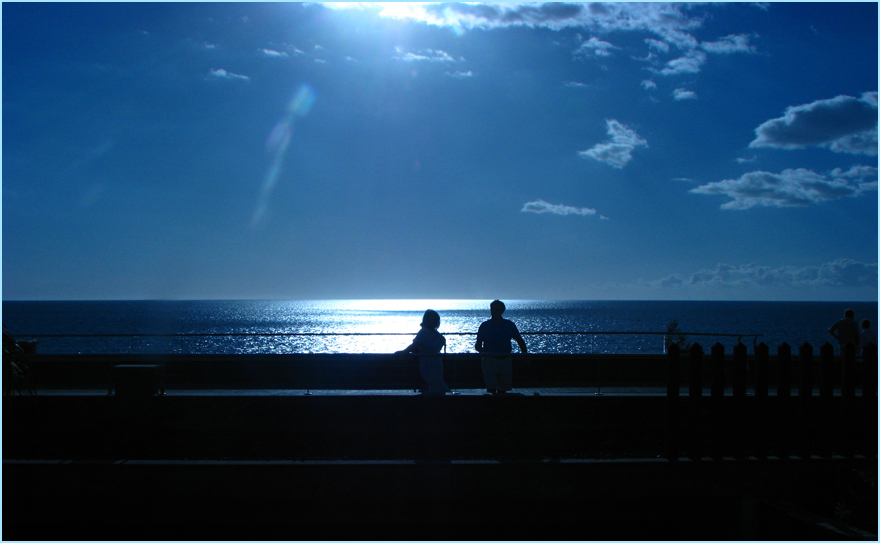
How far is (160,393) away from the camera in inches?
358

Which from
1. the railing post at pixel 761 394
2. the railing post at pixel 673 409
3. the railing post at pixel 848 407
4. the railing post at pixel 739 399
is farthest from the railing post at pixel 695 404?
the railing post at pixel 848 407

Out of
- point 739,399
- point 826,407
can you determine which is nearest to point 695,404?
point 739,399

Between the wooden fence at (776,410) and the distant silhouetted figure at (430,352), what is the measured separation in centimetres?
324

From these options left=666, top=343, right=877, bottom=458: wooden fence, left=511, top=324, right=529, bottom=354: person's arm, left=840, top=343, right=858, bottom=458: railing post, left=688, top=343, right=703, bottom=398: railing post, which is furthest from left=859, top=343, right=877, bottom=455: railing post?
left=511, top=324, right=529, bottom=354: person's arm

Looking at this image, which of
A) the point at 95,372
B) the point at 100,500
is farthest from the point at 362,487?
the point at 95,372

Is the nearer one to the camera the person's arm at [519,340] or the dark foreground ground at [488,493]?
the dark foreground ground at [488,493]

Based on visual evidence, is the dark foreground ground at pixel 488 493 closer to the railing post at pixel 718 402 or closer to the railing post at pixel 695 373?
the railing post at pixel 718 402

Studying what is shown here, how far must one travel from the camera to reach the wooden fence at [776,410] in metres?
7.38

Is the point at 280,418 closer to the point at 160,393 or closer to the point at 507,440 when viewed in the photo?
the point at 160,393

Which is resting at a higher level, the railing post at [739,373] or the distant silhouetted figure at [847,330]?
the distant silhouetted figure at [847,330]

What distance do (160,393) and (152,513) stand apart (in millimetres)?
2841

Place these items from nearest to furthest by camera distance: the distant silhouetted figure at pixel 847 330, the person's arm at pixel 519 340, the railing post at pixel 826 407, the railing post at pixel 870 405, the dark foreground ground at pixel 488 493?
the dark foreground ground at pixel 488 493 < the railing post at pixel 826 407 < the railing post at pixel 870 405 < the person's arm at pixel 519 340 < the distant silhouetted figure at pixel 847 330

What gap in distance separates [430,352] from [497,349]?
105cm

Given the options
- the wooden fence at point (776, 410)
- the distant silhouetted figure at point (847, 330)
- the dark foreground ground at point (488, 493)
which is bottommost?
the dark foreground ground at point (488, 493)
